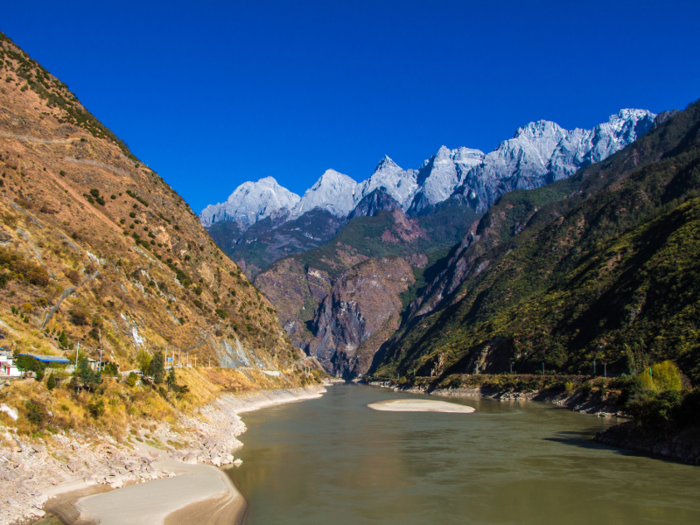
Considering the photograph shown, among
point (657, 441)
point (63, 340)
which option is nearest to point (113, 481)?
point (63, 340)

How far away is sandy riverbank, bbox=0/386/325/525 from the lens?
21859mm

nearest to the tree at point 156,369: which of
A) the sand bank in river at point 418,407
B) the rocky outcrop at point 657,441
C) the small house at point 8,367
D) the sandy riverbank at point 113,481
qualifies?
the sandy riverbank at point 113,481

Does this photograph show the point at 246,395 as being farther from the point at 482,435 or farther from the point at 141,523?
the point at 141,523

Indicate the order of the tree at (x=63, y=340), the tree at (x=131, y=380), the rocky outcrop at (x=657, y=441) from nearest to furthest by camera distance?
the rocky outcrop at (x=657, y=441)
the tree at (x=131, y=380)
the tree at (x=63, y=340)

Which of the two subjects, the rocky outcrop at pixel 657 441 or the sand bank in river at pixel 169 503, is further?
the rocky outcrop at pixel 657 441

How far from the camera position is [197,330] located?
86812mm

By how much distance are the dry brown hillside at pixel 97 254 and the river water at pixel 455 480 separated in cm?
2002

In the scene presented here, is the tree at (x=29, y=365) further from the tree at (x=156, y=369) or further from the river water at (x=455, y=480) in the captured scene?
the tree at (x=156, y=369)

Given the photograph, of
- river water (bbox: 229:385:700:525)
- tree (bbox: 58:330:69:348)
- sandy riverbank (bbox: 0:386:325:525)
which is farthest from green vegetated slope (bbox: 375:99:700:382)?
tree (bbox: 58:330:69:348)

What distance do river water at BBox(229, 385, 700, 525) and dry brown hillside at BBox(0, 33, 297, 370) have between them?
20.0 m

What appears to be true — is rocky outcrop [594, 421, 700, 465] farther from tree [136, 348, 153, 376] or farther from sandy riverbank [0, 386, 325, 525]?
tree [136, 348, 153, 376]

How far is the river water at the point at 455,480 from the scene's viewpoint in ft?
86.7

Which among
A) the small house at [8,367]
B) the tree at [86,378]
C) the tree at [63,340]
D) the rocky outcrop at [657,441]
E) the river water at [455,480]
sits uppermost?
the tree at [63,340]

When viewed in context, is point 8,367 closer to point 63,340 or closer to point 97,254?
point 63,340
